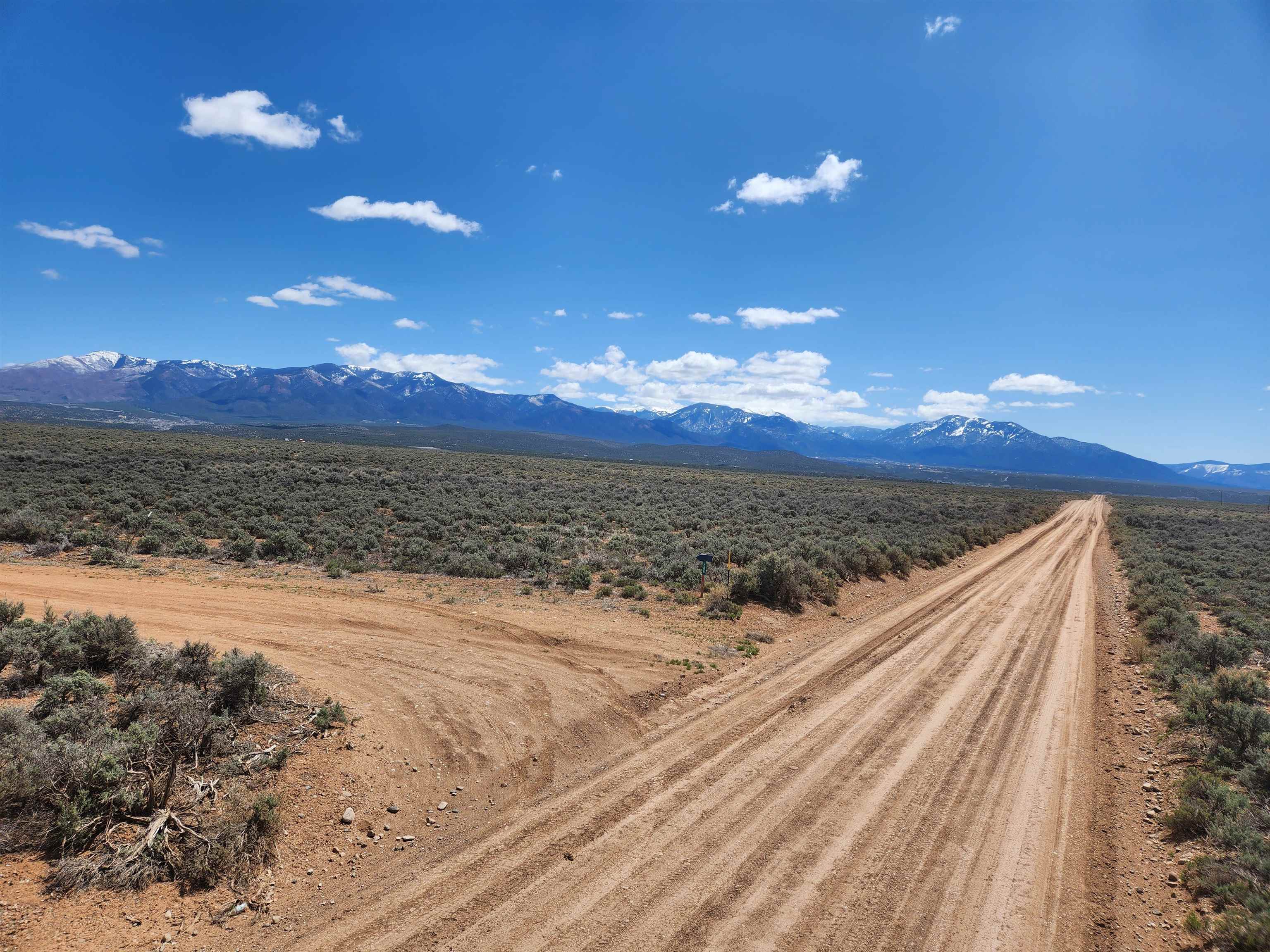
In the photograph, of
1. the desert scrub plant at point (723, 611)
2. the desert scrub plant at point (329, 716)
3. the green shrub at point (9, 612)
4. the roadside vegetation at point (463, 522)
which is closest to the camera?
the desert scrub plant at point (329, 716)

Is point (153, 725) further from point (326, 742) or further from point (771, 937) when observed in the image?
point (771, 937)

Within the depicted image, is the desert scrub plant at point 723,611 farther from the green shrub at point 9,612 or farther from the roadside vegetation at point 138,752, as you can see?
the green shrub at point 9,612

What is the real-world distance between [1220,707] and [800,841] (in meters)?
7.76

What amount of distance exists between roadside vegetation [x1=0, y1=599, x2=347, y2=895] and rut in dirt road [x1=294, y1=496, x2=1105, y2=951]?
5.51 feet

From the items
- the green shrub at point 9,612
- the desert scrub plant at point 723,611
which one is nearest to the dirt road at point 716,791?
the green shrub at point 9,612

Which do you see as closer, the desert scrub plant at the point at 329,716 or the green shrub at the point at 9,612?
the desert scrub plant at the point at 329,716

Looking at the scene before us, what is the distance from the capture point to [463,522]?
81.5 feet

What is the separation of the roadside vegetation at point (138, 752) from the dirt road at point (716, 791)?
35.0 inches

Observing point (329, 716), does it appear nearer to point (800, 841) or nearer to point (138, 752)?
point (138, 752)

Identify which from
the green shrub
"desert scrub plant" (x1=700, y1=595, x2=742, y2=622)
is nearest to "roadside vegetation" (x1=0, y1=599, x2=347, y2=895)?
the green shrub

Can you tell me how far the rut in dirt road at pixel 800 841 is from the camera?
4840 mm

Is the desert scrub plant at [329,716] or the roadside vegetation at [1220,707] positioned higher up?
the roadside vegetation at [1220,707]

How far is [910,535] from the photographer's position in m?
28.3

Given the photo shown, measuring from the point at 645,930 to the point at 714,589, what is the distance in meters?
12.3
